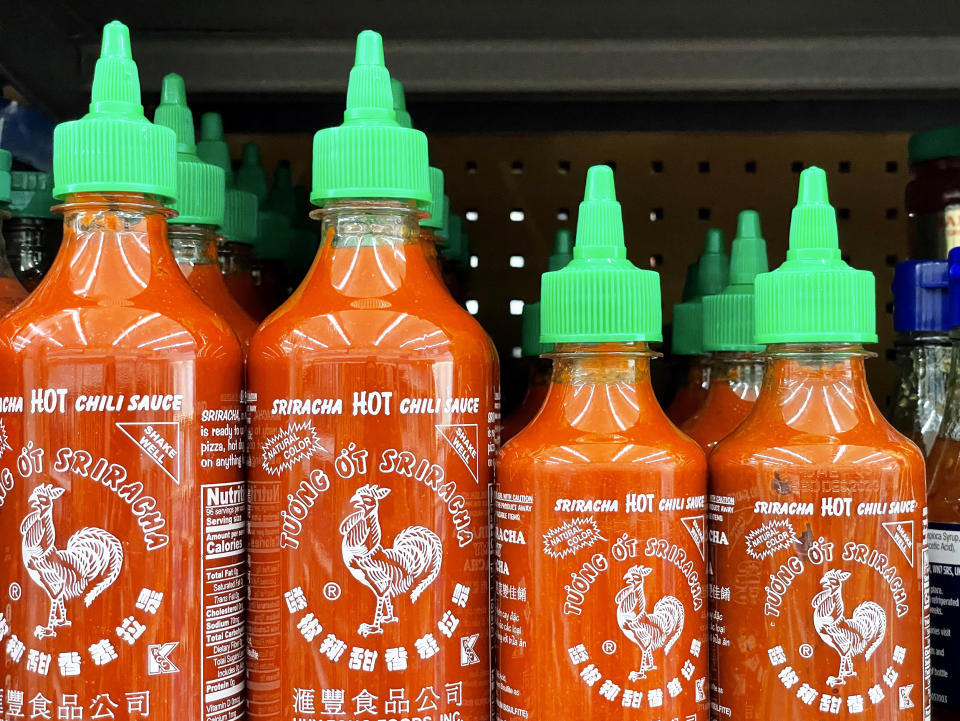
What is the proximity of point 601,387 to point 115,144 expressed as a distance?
38 cm

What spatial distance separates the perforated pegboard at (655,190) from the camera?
118 centimetres

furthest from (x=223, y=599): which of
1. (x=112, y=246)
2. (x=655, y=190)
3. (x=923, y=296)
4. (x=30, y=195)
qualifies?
(x=655, y=190)

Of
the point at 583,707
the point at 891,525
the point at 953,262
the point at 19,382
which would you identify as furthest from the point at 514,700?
the point at 953,262

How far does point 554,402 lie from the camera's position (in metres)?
0.73

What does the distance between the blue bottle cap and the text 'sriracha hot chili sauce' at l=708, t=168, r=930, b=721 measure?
7.2 inches

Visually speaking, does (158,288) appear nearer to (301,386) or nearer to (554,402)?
(301,386)

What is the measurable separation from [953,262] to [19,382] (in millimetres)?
732

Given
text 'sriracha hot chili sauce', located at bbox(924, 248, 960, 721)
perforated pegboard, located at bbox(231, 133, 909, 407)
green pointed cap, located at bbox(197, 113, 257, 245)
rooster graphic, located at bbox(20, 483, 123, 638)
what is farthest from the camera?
perforated pegboard, located at bbox(231, 133, 909, 407)

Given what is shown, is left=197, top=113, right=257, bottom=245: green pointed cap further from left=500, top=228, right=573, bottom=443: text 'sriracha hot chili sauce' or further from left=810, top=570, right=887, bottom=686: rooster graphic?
left=810, top=570, right=887, bottom=686: rooster graphic

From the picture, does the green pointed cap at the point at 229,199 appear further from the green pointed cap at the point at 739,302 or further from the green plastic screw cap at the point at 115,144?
the green pointed cap at the point at 739,302

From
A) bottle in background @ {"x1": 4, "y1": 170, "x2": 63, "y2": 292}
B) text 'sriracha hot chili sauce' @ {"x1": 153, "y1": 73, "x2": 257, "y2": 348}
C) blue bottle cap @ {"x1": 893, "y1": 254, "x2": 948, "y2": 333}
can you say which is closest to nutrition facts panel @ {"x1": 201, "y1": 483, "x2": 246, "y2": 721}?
text 'sriracha hot chili sauce' @ {"x1": 153, "y1": 73, "x2": 257, "y2": 348}

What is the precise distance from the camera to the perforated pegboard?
46.5 inches

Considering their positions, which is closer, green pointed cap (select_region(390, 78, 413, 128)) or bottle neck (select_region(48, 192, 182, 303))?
bottle neck (select_region(48, 192, 182, 303))

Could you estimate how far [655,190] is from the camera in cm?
121
